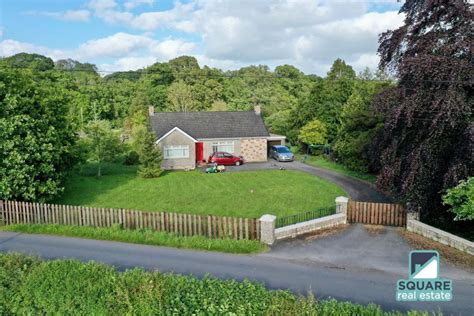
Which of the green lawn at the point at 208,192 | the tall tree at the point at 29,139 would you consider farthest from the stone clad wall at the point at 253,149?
the tall tree at the point at 29,139

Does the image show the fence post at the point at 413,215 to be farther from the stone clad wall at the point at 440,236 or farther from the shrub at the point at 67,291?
the shrub at the point at 67,291

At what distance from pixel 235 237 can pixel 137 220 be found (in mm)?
4416

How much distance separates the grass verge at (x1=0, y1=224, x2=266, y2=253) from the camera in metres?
13.4

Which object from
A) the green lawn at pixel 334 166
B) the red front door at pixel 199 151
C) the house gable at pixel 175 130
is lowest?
the green lawn at pixel 334 166

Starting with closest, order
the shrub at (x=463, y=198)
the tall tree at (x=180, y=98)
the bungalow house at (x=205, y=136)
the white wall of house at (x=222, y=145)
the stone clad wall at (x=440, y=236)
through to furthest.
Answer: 1. the shrub at (x=463, y=198)
2. the stone clad wall at (x=440, y=236)
3. the bungalow house at (x=205, y=136)
4. the white wall of house at (x=222, y=145)
5. the tall tree at (x=180, y=98)

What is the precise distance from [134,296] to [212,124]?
29.4m

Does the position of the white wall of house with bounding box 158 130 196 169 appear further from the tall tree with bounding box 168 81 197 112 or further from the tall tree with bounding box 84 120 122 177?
the tall tree with bounding box 168 81 197 112

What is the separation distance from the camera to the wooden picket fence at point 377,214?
15.9 m

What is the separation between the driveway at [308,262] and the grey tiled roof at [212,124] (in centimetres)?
2067

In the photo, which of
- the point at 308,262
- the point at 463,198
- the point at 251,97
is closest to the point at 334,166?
the point at 463,198

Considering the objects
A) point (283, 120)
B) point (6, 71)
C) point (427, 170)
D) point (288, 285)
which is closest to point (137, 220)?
point (288, 285)

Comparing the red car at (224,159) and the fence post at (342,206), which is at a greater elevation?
the red car at (224,159)

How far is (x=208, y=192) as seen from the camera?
23.0 metres

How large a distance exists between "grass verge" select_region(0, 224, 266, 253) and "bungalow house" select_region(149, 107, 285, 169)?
629 inches
